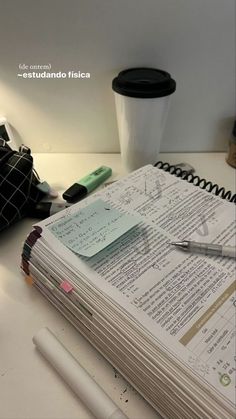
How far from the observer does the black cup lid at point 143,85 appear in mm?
593

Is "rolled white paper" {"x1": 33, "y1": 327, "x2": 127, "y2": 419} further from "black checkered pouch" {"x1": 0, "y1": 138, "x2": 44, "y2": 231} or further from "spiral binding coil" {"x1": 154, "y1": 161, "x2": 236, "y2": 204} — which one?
"spiral binding coil" {"x1": 154, "y1": 161, "x2": 236, "y2": 204}

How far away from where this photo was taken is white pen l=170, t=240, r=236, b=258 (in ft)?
1.48

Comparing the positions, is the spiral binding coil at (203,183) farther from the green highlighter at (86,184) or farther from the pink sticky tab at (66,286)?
the pink sticky tab at (66,286)

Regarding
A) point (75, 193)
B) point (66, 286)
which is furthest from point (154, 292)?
point (75, 193)

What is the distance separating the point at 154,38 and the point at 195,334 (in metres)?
0.57

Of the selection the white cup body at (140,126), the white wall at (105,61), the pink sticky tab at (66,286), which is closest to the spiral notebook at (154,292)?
the pink sticky tab at (66,286)

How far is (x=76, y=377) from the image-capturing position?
354 millimetres

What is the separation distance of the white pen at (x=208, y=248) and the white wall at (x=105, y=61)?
1.30ft

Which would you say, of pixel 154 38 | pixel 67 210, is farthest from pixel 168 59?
pixel 67 210

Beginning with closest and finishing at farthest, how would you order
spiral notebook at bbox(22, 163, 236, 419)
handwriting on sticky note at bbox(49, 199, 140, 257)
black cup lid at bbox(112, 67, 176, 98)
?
spiral notebook at bbox(22, 163, 236, 419) → handwriting on sticky note at bbox(49, 199, 140, 257) → black cup lid at bbox(112, 67, 176, 98)

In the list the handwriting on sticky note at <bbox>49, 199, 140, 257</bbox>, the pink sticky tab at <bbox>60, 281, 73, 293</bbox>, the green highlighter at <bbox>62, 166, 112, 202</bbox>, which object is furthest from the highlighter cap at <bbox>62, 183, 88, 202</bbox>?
the pink sticky tab at <bbox>60, 281, 73, 293</bbox>

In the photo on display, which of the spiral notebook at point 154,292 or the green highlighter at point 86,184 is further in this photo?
the green highlighter at point 86,184

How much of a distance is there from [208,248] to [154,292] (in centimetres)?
11

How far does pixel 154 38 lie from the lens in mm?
647
